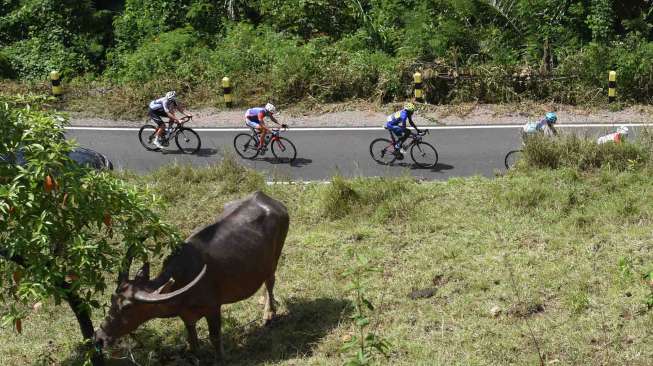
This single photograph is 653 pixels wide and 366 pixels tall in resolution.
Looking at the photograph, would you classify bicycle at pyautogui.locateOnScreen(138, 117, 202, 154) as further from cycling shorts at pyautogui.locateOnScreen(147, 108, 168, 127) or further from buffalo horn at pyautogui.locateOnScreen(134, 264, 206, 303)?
buffalo horn at pyautogui.locateOnScreen(134, 264, 206, 303)

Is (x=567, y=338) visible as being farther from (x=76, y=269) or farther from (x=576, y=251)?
(x=76, y=269)

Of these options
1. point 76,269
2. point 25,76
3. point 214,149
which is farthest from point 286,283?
point 25,76

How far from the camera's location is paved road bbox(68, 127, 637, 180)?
20264 millimetres

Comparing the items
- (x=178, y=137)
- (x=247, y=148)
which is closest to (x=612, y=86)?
(x=247, y=148)

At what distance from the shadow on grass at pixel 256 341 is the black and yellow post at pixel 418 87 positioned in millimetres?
13153

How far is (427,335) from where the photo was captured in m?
11.6

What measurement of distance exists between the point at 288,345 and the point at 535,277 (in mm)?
3628

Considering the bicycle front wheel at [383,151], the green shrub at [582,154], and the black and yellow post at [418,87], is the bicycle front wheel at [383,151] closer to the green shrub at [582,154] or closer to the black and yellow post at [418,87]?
the green shrub at [582,154]

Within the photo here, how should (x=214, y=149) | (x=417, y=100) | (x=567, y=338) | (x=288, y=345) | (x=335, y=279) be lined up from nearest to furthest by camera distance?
(x=567, y=338)
(x=288, y=345)
(x=335, y=279)
(x=214, y=149)
(x=417, y=100)

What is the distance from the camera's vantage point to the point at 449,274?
13.4 meters

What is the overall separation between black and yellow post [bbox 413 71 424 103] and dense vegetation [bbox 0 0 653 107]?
0.42 metres

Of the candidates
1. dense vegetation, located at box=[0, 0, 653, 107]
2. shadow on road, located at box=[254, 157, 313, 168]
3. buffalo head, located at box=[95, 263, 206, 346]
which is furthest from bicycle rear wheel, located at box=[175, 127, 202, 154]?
buffalo head, located at box=[95, 263, 206, 346]

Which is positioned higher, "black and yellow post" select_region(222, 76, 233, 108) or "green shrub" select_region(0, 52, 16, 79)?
"green shrub" select_region(0, 52, 16, 79)

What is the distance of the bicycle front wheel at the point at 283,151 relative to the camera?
21.2 metres
